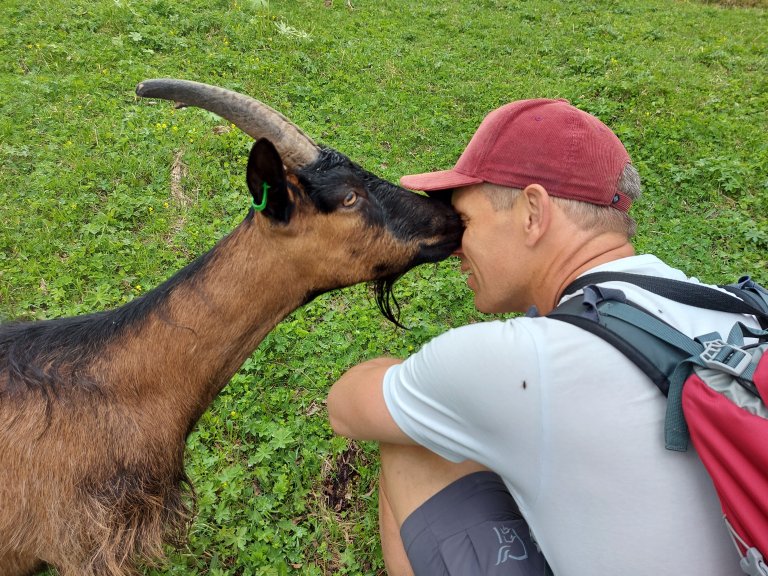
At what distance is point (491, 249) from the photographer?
84.0 inches

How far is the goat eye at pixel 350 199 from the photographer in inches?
91.0

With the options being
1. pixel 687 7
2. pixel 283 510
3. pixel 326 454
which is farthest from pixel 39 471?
pixel 687 7

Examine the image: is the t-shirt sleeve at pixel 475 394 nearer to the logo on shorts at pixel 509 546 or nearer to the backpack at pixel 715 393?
the backpack at pixel 715 393

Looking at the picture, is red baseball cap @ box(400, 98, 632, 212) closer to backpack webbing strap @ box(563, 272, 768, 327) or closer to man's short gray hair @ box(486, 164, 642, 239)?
man's short gray hair @ box(486, 164, 642, 239)

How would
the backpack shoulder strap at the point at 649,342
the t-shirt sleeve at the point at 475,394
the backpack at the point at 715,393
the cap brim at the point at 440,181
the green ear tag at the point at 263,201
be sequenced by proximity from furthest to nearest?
the cap brim at the point at 440,181, the green ear tag at the point at 263,201, the t-shirt sleeve at the point at 475,394, the backpack shoulder strap at the point at 649,342, the backpack at the point at 715,393

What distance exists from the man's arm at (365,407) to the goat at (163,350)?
1.39 feet

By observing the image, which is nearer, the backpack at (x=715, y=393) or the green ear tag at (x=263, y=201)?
the backpack at (x=715, y=393)

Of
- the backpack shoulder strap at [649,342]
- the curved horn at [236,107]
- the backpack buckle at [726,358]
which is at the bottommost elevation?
the backpack shoulder strap at [649,342]

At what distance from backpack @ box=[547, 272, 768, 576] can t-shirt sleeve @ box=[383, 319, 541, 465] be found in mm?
211

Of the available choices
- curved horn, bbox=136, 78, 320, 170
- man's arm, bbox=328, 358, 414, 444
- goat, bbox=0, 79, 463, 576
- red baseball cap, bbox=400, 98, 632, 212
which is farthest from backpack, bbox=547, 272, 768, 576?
curved horn, bbox=136, 78, 320, 170

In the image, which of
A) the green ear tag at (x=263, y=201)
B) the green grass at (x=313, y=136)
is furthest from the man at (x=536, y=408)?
the green grass at (x=313, y=136)

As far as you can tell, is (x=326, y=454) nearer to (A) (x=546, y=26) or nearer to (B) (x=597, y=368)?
(B) (x=597, y=368)

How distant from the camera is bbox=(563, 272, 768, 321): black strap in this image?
1.66 metres

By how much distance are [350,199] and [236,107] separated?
1.97 feet
